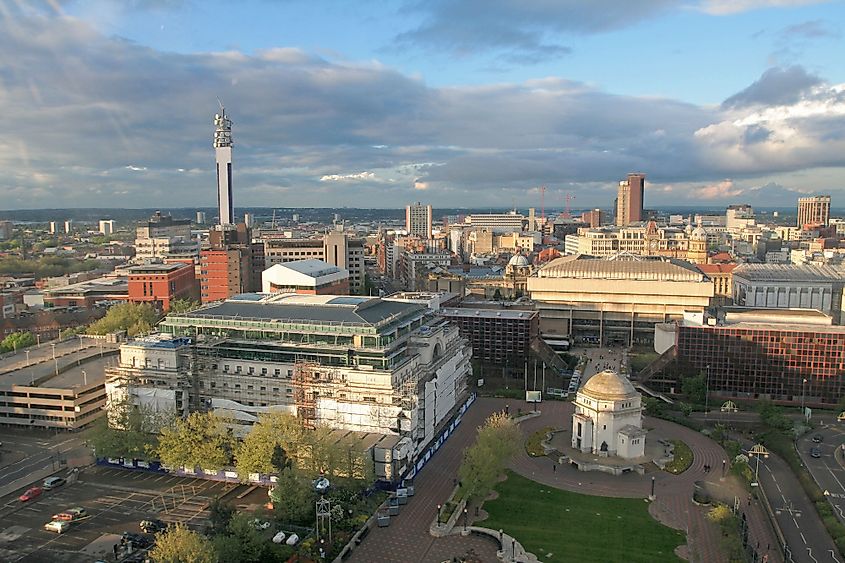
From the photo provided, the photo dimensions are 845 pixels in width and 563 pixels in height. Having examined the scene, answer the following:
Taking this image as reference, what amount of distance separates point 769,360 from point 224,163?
15492cm

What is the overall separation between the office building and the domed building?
18.2 m

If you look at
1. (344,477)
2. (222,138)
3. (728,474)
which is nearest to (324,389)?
(344,477)

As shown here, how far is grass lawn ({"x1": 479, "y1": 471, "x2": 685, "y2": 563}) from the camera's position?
126 feet

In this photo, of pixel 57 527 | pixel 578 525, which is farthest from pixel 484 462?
pixel 57 527

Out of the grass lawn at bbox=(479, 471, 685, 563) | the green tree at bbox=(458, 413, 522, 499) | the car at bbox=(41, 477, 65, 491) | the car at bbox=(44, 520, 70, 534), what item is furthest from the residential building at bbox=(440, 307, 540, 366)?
the car at bbox=(44, 520, 70, 534)

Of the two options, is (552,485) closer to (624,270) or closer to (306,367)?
(306,367)

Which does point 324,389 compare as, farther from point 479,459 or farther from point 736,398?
point 736,398

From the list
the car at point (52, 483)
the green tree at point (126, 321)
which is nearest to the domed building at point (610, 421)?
the car at point (52, 483)

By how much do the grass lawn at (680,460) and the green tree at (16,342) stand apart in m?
72.1

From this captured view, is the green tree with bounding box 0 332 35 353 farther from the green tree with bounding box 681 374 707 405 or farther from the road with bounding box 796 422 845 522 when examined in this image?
the road with bounding box 796 422 845 522

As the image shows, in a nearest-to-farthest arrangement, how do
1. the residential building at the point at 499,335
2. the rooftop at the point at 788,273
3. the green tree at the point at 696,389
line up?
the green tree at the point at 696,389 < the residential building at the point at 499,335 < the rooftop at the point at 788,273

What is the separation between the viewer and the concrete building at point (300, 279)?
92500 millimetres

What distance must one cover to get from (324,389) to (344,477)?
860 centimetres

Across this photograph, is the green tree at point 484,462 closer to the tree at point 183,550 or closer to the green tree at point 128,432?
the tree at point 183,550
